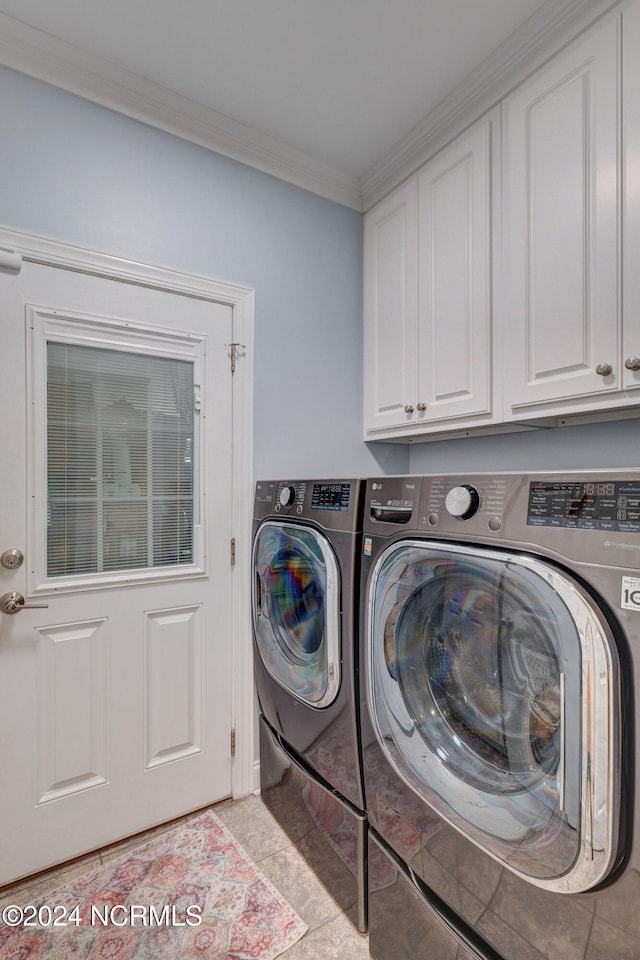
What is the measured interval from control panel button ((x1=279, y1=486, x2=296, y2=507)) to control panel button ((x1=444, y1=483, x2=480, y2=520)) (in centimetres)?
Answer: 71

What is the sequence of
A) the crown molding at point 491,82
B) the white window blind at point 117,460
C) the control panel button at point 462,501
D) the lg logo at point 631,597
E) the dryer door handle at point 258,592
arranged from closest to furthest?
the lg logo at point 631,597
the control panel button at point 462,501
the crown molding at point 491,82
the white window blind at point 117,460
the dryer door handle at point 258,592

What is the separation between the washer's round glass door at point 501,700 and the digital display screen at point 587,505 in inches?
3.6

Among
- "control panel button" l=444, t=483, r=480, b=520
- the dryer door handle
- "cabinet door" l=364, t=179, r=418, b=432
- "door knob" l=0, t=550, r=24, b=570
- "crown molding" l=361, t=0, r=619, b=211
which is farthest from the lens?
"cabinet door" l=364, t=179, r=418, b=432

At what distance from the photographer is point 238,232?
1.92 meters

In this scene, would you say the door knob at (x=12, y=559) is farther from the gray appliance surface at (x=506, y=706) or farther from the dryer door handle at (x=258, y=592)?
the gray appliance surface at (x=506, y=706)

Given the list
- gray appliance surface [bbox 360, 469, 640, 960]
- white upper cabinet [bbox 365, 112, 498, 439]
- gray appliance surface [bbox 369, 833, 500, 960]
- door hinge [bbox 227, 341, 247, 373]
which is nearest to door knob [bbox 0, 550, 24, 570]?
door hinge [bbox 227, 341, 247, 373]

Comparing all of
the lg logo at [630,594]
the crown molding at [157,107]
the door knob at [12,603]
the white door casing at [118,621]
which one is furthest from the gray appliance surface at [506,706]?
the crown molding at [157,107]

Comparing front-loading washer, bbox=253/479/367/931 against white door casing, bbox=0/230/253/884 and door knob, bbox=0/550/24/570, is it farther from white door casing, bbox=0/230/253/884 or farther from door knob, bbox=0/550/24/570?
door knob, bbox=0/550/24/570

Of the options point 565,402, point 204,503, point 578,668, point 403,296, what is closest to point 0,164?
point 204,503

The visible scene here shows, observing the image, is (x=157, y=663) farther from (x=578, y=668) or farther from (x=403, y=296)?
(x=403, y=296)

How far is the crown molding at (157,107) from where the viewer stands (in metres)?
1.49

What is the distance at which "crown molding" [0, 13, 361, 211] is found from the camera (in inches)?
58.6

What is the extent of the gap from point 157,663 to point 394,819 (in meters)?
0.99

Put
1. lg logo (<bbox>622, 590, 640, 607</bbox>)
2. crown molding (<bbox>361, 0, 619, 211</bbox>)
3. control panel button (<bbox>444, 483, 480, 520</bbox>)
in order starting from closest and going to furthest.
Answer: lg logo (<bbox>622, 590, 640, 607</bbox>)
control panel button (<bbox>444, 483, 480, 520</bbox>)
crown molding (<bbox>361, 0, 619, 211</bbox>)
